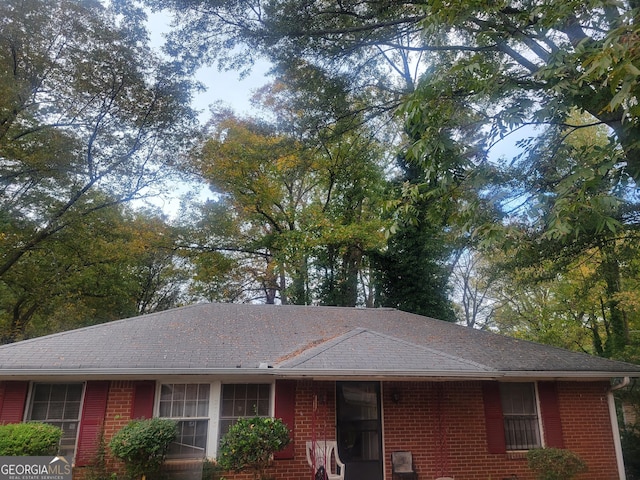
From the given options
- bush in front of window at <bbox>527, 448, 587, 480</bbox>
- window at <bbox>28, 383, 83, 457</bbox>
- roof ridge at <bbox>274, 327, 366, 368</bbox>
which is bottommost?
bush in front of window at <bbox>527, 448, 587, 480</bbox>

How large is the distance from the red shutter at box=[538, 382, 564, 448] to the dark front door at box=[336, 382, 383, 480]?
356 cm

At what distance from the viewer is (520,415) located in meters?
9.15

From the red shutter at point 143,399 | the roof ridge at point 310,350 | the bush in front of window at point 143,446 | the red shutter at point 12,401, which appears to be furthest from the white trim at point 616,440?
the red shutter at point 12,401

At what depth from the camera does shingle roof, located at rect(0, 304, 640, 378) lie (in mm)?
7371

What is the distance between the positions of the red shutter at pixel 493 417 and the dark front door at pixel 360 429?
227cm

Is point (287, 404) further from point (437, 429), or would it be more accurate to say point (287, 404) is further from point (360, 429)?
point (437, 429)

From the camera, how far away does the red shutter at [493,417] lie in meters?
8.74

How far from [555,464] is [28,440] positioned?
9.02 m

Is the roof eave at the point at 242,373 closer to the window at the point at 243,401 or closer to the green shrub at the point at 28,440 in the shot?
the window at the point at 243,401

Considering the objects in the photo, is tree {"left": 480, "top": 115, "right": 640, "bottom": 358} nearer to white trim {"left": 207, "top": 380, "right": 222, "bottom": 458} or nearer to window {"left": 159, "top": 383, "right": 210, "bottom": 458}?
white trim {"left": 207, "top": 380, "right": 222, "bottom": 458}

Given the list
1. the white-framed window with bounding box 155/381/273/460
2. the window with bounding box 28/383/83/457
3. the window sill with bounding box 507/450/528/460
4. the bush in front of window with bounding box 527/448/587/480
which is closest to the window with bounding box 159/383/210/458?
the white-framed window with bounding box 155/381/273/460

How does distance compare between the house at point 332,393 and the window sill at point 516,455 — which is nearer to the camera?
the house at point 332,393

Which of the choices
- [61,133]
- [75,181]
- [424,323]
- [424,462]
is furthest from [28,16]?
[424,462]

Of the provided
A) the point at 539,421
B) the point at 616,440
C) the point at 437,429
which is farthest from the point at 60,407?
the point at 616,440
